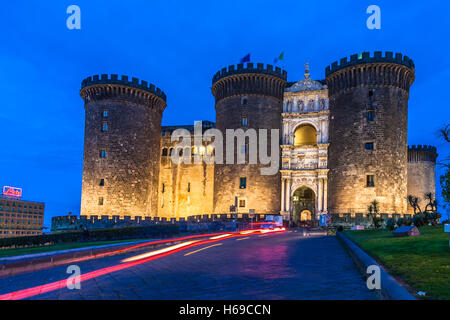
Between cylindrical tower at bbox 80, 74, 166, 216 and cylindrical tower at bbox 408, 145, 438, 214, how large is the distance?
33.7 metres

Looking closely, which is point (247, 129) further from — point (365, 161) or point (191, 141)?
point (365, 161)

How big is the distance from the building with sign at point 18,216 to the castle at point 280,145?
67.1 metres

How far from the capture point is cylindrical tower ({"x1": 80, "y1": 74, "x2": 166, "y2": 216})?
46.5m

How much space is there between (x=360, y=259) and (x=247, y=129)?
36725 mm

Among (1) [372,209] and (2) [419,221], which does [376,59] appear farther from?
(2) [419,221]

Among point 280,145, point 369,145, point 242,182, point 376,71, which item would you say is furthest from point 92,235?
point 376,71

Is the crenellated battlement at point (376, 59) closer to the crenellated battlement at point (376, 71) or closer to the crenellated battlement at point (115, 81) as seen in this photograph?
the crenellated battlement at point (376, 71)

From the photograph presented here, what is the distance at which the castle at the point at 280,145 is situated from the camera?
42344 millimetres

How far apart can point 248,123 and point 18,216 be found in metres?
96.8

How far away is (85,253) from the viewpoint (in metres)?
14.4
